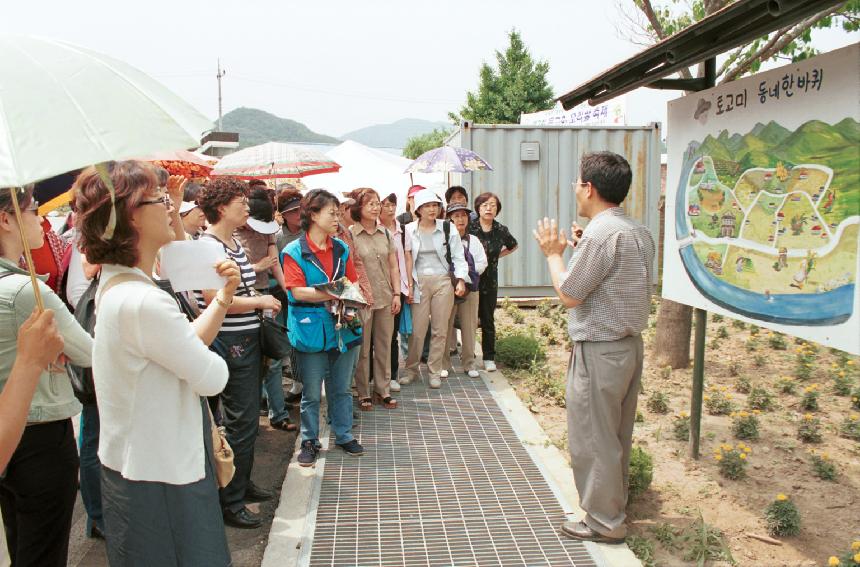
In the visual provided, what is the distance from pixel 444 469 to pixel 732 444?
2.27 m

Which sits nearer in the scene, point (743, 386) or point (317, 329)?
point (317, 329)

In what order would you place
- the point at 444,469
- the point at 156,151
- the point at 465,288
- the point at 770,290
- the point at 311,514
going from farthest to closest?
the point at 465,288, the point at 444,469, the point at 311,514, the point at 770,290, the point at 156,151

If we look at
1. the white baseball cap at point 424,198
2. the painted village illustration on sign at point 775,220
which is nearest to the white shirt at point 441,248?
the white baseball cap at point 424,198

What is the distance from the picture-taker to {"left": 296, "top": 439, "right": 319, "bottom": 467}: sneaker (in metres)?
4.87

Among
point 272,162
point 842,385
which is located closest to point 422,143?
point 272,162

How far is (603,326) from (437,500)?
164 centimetres

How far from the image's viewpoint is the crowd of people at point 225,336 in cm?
228

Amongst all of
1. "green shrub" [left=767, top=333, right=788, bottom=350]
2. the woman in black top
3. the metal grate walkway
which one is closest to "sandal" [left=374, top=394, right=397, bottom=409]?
the metal grate walkway

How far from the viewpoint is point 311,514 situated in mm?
4191

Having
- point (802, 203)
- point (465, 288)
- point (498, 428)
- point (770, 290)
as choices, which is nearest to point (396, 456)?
point (498, 428)

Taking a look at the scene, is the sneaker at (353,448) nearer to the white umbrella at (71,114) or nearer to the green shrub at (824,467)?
the green shrub at (824,467)

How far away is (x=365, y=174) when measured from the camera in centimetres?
1277

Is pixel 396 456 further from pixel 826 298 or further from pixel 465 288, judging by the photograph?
A: pixel 826 298

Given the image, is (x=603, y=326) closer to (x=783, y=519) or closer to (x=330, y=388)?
(x=783, y=519)
